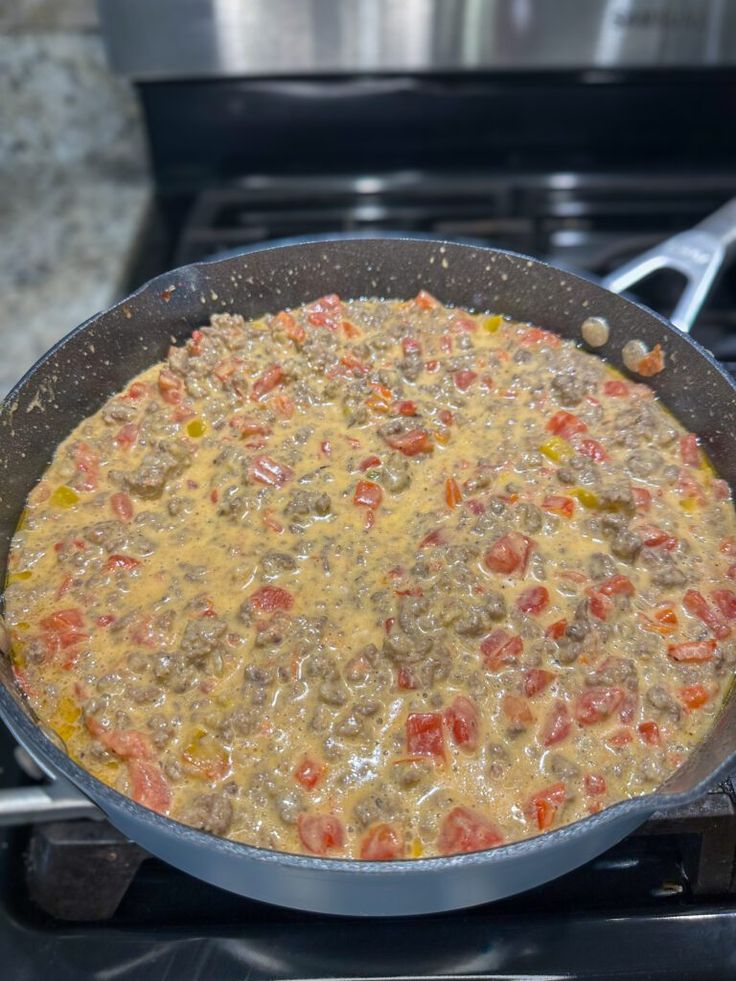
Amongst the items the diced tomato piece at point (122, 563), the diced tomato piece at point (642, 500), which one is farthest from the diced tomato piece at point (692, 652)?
the diced tomato piece at point (122, 563)

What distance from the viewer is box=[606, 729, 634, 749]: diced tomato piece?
1.59 m

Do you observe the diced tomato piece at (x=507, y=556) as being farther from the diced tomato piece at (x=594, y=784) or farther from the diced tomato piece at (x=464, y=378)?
the diced tomato piece at (x=464, y=378)

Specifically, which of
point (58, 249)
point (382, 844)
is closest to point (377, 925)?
point (382, 844)

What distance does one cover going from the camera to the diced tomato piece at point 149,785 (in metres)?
1.52

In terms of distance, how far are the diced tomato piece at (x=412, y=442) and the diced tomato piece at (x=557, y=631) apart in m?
0.57

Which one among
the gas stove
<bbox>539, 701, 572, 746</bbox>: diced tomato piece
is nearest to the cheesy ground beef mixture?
<bbox>539, 701, 572, 746</bbox>: diced tomato piece

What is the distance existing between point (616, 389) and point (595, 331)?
170 millimetres

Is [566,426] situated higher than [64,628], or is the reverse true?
[566,426]

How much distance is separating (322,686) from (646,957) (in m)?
0.76

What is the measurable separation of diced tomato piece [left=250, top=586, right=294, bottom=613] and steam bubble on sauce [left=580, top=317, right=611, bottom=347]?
1.10 metres

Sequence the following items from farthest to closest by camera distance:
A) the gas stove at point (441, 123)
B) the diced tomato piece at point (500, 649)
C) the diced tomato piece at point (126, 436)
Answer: the gas stove at point (441, 123) → the diced tomato piece at point (126, 436) → the diced tomato piece at point (500, 649)

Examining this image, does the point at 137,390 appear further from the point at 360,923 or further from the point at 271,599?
the point at 360,923

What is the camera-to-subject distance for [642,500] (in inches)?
78.8

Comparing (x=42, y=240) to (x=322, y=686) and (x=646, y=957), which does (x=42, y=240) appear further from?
(x=646, y=957)
